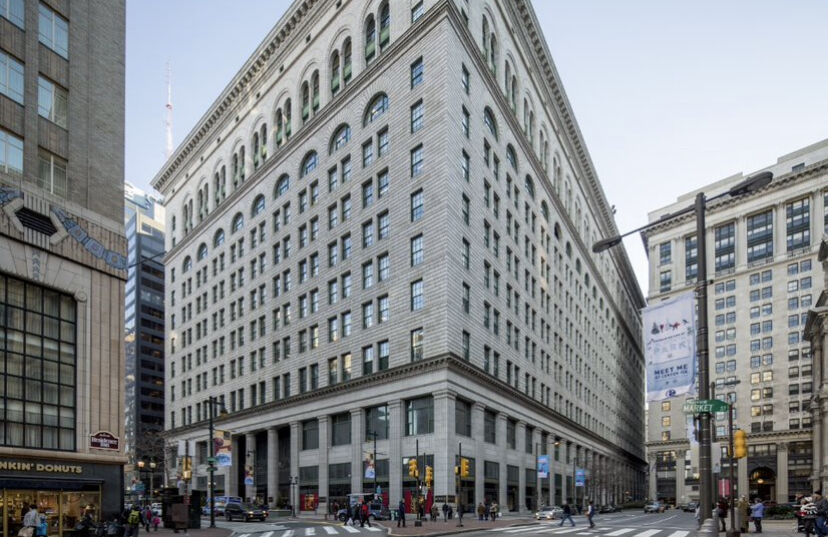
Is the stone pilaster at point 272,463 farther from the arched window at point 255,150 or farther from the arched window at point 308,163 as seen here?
the arched window at point 255,150

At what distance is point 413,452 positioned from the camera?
5484 cm

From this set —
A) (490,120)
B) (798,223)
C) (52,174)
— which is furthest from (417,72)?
(798,223)

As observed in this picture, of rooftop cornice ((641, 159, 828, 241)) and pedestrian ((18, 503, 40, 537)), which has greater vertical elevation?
rooftop cornice ((641, 159, 828, 241))

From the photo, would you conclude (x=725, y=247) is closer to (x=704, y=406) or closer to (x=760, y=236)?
(x=760, y=236)

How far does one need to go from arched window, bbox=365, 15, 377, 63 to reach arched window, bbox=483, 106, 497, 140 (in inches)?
465

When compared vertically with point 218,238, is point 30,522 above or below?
below

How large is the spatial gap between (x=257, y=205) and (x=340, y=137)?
18.8 m

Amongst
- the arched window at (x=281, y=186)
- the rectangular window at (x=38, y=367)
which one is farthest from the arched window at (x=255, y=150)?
the rectangular window at (x=38, y=367)

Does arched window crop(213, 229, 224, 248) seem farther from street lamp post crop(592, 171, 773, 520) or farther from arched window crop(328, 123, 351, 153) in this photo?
street lamp post crop(592, 171, 773, 520)

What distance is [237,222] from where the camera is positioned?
8719 cm

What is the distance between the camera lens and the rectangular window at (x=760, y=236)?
133 metres

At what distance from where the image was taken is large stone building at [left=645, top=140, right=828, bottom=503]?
398 feet

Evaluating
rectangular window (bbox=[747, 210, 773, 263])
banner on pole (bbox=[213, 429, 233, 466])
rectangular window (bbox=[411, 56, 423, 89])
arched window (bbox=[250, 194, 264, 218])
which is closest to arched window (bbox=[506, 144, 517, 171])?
rectangular window (bbox=[411, 56, 423, 89])

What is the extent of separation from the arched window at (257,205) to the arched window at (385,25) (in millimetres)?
26539
